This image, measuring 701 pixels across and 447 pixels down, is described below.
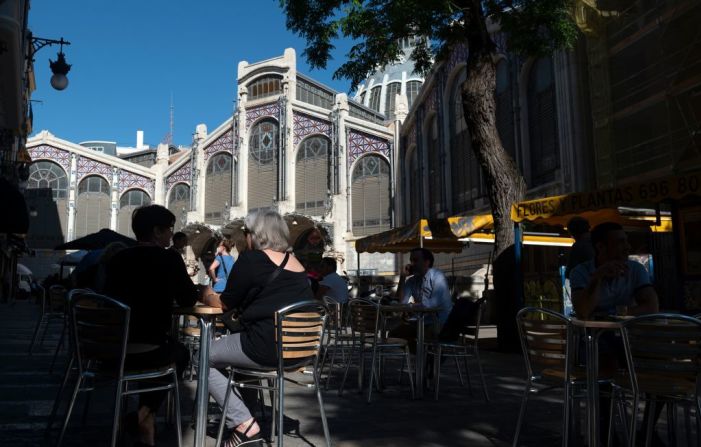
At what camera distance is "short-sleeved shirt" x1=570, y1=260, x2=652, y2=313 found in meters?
3.77

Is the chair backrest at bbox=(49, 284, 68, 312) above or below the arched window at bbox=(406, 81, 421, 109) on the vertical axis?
below

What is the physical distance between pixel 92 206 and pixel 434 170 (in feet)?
72.7

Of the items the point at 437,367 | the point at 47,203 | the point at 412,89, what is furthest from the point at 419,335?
the point at 412,89

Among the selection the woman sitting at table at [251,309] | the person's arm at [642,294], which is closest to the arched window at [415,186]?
the person's arm at [642,294]

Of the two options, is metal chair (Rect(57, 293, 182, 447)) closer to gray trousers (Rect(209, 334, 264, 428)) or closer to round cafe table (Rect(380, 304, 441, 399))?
gray trousers (Rect(209, 334, 264, 428))

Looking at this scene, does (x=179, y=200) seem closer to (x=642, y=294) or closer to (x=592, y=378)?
(x=642, y=294)

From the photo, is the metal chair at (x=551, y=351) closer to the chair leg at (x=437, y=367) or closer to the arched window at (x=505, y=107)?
the chair leg at (x=437, y=367)

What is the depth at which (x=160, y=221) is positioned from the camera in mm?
3586

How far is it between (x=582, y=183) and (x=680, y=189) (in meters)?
8.20

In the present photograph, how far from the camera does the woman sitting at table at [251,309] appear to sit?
3.44m

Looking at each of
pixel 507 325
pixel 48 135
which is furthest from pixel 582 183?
pixel 48 135

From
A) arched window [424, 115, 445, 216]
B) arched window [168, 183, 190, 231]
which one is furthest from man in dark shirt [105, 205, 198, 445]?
arched window [168, 183, 190, 231]

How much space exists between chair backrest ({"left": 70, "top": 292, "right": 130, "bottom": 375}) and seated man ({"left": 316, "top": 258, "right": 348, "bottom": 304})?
14.5ft

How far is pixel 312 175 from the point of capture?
3225 cm
